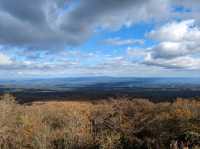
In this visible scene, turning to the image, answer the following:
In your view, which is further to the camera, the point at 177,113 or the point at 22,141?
the point at 177,113

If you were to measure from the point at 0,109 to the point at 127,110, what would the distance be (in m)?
13.5

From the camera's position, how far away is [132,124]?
71.3 feet

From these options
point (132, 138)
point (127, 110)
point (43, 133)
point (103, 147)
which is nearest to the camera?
point (103, 147)

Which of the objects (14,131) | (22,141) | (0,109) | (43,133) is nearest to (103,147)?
(43,133)

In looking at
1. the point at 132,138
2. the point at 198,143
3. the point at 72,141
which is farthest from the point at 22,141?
the point at 198,143

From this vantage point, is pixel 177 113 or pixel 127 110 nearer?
pixel 177 113

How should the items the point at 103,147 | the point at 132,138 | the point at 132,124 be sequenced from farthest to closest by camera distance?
the point at 132,124
the point at 132,138
the point at 103,147

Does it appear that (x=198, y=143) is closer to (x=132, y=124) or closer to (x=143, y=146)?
(x=143, y=146)

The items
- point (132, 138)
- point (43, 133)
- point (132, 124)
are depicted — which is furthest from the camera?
point (132, 124)

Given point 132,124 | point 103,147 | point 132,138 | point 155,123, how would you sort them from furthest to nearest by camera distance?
point 132,124 → point 155,123 → point 132,138 → point 103,147

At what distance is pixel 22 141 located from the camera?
57.0 ft

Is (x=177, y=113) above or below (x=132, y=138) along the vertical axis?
above

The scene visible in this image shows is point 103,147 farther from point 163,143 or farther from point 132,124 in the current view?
point 132,124

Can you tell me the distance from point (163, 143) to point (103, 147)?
4.69 m
